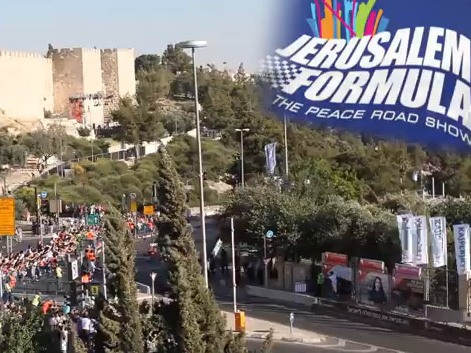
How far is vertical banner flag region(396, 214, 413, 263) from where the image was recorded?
20688 millimetres

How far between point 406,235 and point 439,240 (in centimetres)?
77

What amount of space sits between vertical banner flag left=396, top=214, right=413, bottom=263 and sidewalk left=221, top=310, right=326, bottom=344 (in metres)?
2.88

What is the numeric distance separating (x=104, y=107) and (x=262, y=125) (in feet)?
141

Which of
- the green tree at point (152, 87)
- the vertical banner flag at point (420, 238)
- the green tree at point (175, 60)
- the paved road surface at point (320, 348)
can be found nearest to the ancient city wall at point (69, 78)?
the green tree at point (152, 87)

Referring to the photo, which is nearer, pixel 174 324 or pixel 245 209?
pixel 174 324

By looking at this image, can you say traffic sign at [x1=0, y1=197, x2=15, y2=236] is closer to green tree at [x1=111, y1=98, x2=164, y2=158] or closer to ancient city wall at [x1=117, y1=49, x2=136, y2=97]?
green tree at [x1=111, y1=98, x2=164, y2=158]

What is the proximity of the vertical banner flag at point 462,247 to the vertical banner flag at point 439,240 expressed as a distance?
0.50 metres

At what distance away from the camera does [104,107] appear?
90.6 meters

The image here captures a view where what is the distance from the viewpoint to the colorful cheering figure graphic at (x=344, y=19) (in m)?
22.5

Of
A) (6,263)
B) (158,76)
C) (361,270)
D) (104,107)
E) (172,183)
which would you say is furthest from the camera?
(158,76)

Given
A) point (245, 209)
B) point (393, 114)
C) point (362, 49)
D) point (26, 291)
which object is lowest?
point (26, 291)

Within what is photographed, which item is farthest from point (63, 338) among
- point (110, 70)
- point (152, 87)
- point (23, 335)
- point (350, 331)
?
point (110, 70)

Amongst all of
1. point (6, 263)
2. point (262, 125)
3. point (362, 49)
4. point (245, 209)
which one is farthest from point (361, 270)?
point (262, 125)

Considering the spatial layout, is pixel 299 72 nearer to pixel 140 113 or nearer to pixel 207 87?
pixel 140 113
